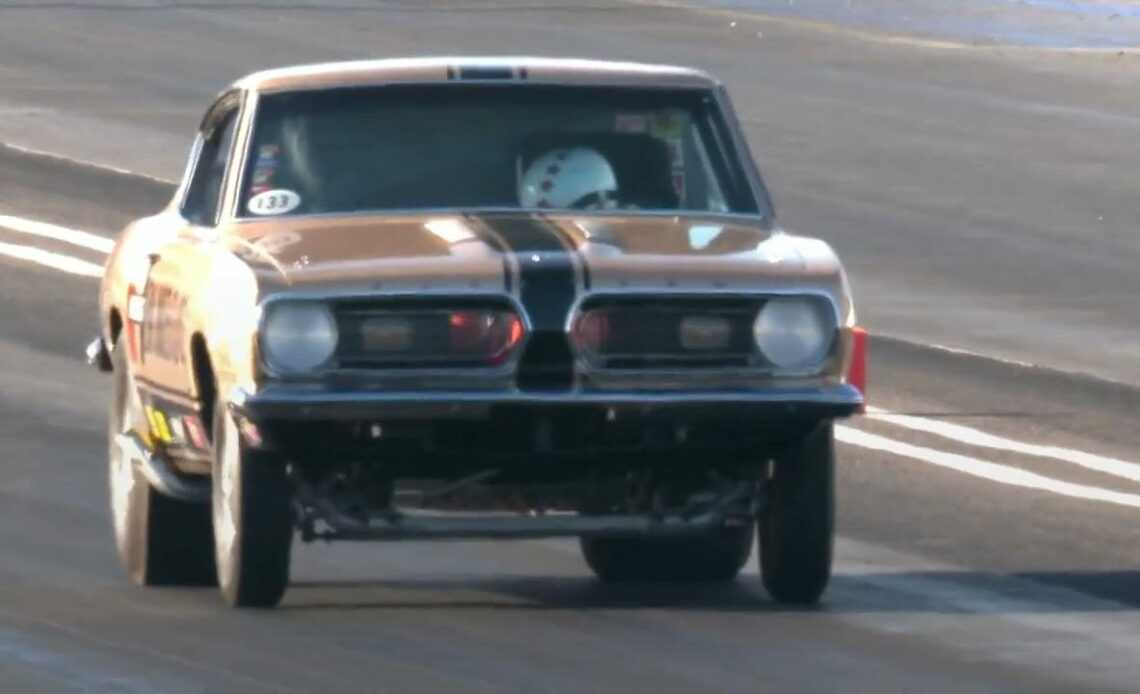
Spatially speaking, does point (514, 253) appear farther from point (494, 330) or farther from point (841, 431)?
point (841, 431)

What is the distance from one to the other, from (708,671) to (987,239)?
11.9m

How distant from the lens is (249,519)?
8812 mm

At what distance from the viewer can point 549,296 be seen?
8734 mm

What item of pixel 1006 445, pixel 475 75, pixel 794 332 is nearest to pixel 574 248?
pixel 794 332

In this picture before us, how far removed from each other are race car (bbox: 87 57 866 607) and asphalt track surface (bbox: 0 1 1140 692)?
33 centimetres

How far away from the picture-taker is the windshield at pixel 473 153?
971cm

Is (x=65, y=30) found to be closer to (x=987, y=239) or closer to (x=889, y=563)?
(x=987, y=239)

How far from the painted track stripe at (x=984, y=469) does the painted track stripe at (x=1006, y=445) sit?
26 centimetres

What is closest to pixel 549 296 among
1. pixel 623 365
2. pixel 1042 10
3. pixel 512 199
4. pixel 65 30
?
pixel 623 365

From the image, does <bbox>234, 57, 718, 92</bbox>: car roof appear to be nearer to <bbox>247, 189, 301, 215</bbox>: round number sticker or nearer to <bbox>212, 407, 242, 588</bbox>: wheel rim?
<bbox>247, 189, 301, 215</bbox>: round number sticker

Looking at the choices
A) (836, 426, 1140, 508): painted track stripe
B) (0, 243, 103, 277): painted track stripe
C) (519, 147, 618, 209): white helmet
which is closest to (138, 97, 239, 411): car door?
(519, 147, 618, 209): white helmet

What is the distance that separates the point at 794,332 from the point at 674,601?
118 centimetres

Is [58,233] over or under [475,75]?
under

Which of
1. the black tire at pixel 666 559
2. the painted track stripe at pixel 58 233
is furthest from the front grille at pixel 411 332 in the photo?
the painted track stripe at pixel 58 233
